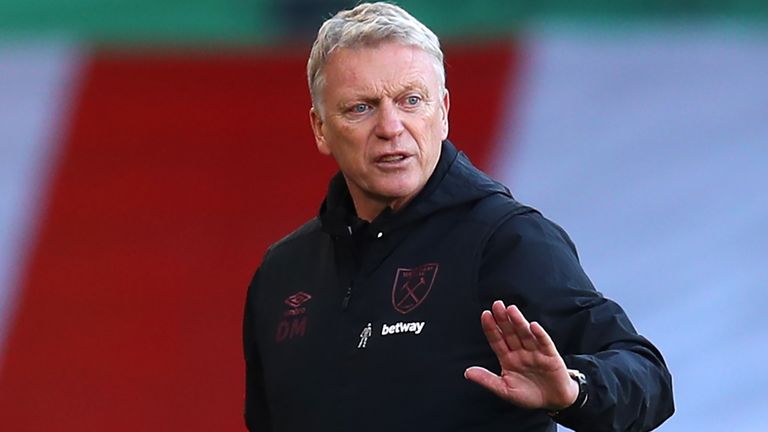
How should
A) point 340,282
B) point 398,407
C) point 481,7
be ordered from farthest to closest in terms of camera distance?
point 481,7 → point 340,282 → point 398,407

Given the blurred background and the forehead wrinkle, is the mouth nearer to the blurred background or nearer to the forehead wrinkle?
the forehead wrinkle

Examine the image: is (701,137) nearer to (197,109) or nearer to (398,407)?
(197,109)

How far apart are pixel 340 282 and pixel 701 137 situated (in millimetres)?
2840

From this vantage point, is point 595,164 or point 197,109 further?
point 197,109

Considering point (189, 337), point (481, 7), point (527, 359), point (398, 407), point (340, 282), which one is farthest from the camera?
point (481, 7)

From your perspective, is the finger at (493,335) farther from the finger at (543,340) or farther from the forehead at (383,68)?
the forehead at (383,68)

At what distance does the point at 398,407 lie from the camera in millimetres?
2113

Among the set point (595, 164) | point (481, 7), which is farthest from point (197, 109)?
point (595, 164)

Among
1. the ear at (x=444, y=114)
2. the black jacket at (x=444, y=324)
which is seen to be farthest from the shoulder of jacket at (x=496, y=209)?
the ear at (x=444, y=114)

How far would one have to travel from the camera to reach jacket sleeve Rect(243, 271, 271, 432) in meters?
2.45

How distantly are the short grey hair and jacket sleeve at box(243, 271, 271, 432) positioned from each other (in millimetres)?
378

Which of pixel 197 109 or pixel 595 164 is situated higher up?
pixel 197 109

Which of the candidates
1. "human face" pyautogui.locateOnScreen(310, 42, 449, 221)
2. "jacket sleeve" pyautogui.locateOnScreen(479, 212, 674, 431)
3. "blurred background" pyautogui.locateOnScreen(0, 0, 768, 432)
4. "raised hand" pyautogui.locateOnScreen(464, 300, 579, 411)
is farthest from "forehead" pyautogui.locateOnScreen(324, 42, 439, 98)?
"blurred background" pyautogui.locateOnScreen(0, 0, 768, 432)

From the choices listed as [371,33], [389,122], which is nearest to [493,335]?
[389,122]
